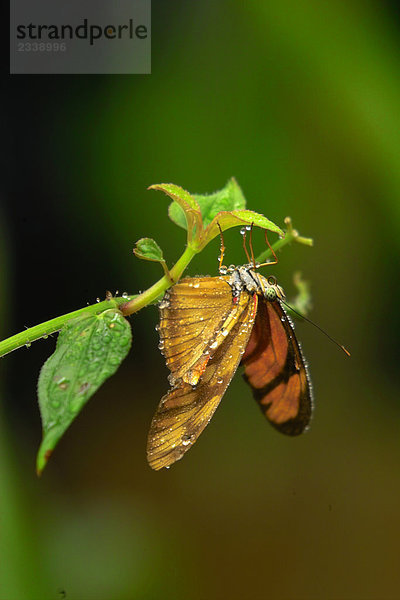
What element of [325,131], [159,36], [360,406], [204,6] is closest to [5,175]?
[159,36]

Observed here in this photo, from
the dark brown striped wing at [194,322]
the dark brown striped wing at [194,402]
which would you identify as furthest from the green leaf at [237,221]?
Result: the dark brown striped wing at [194,402]

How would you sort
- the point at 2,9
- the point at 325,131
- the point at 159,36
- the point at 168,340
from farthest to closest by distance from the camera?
1. the point at 325,131
2. the point at 159,36
3. the point at 2,9
4. the point at 168,340

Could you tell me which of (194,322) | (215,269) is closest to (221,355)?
(194,322)

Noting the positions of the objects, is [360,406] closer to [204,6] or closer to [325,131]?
[325,131]

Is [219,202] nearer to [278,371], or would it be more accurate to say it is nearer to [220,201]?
[220,201]

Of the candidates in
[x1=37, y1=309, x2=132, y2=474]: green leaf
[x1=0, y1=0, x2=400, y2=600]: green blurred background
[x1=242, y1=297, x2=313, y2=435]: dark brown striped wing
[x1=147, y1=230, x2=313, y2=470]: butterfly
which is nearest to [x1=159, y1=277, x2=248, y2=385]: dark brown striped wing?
[x1=147, y1=230, x2=313, y2=470]: butterfly

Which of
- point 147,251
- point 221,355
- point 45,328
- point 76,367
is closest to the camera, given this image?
point 76,367

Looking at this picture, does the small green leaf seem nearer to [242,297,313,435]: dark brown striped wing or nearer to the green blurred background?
[242,297,313,435]: dark brown striped wing

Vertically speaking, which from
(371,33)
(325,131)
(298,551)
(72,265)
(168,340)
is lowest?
(298,551)
